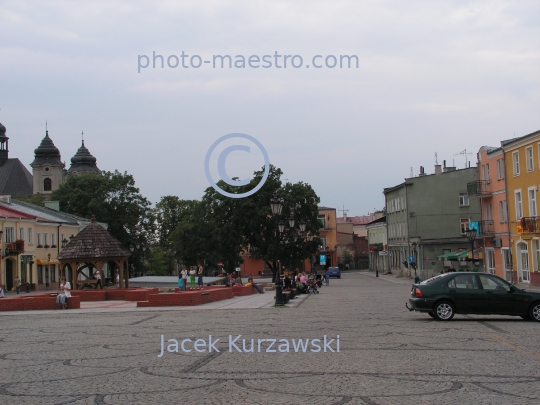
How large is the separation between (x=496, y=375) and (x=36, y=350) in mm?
9191

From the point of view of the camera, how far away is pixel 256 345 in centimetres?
1413

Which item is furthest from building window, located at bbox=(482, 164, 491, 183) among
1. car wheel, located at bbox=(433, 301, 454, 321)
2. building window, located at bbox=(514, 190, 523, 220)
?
car wheel, located at bbox=(433, 301, 454, 321)

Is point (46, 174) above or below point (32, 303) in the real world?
above

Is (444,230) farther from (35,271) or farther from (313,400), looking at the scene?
(313,400)

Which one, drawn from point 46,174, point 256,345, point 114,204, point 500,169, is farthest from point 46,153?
point 256,345

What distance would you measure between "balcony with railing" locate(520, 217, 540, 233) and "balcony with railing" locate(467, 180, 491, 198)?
745 cm

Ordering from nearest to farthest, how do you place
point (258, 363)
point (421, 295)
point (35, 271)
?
1. point (258, 363)
2. point (421, 295)
3. point (35, 271)

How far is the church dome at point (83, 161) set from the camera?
118 m

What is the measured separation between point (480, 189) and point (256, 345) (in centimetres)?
3999

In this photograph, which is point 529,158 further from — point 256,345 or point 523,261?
point 256,345

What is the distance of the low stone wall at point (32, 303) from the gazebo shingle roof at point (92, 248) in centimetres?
645

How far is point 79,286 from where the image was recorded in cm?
3759

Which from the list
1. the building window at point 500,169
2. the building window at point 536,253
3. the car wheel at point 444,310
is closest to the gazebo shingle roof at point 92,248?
the car wheel at point 444,310

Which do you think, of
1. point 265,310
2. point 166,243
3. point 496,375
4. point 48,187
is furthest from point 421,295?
point 48,187
